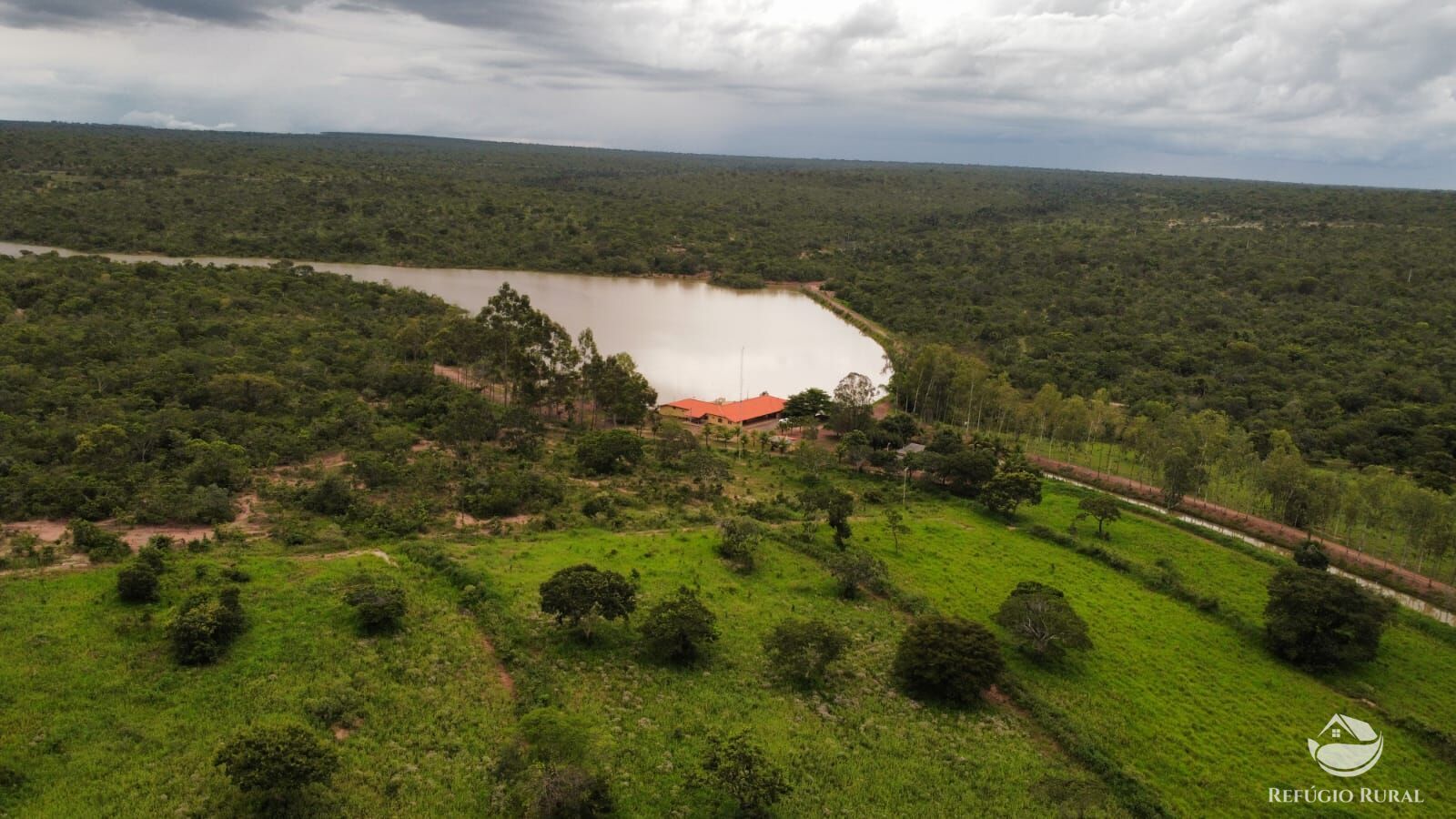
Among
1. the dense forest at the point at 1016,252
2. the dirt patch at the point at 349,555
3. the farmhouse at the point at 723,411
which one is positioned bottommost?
the farmhouse at the point at 723,411

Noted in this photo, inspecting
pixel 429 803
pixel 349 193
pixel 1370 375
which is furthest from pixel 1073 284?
pixel 349 193

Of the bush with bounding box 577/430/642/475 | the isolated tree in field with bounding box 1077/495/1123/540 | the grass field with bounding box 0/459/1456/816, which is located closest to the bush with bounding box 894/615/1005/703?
the grass field with bounding box 0/459/1456/816

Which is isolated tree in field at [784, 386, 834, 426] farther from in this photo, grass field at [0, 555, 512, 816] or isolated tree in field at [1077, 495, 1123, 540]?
grass field at [0, 555, 512, 816]

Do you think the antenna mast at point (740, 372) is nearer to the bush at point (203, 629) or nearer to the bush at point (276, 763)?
the bush at point (203, 629)

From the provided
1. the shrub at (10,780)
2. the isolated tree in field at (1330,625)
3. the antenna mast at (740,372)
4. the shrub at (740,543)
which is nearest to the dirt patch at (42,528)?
the shrub at (10,780)

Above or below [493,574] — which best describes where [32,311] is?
above

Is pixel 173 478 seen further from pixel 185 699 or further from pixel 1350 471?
pixel 1350 471
